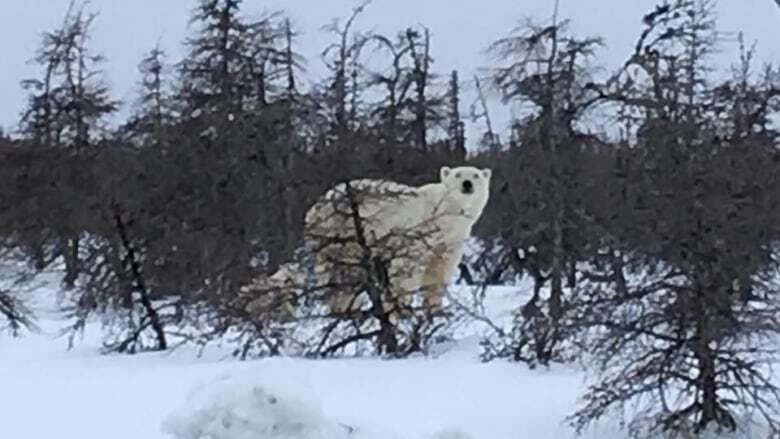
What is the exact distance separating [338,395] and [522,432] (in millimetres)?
1355

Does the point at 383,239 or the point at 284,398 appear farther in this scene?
the point at 383,239

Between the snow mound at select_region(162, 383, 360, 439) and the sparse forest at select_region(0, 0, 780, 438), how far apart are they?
5.51 feet

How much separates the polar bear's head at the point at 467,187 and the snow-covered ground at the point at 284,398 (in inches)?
164

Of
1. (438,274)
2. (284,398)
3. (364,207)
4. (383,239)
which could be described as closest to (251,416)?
(284,398)

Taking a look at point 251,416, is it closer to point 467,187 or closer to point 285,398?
point 285,398

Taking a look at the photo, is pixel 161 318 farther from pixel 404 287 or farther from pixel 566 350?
pixel 566 350

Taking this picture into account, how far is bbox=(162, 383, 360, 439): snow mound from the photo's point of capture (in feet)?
18.8

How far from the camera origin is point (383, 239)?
1120 centimetres

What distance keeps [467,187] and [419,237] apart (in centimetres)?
398

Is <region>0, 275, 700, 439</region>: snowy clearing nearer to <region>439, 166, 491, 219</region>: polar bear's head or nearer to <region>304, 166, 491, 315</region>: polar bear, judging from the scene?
<region>304, 166, 491, 315</region>: polar bear

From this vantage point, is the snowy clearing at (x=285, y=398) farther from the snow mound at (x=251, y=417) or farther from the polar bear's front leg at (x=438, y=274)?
the polar bear's front leg at (x=438, y=274)

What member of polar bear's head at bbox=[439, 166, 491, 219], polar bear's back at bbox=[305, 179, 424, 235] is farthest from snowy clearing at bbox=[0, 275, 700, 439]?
polar bear's head at bbox=[439, 166, 491, 219]

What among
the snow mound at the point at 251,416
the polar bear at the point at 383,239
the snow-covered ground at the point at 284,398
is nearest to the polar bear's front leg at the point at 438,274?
the polar bear at the point at 383,239

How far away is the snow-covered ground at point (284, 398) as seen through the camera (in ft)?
19.1
